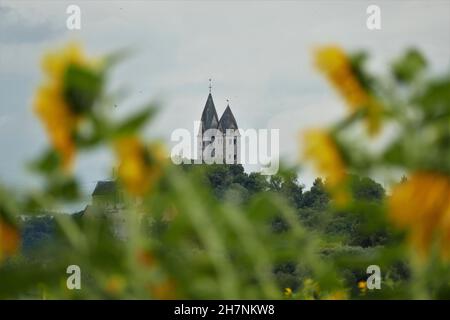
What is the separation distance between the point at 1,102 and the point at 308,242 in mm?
1404

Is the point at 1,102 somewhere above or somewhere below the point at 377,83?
above

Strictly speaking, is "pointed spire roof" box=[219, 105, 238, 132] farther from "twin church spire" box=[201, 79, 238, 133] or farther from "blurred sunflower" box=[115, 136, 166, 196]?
"blurred sunflower" box=[115, 136, 166, 196]

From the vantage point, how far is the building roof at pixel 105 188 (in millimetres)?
831

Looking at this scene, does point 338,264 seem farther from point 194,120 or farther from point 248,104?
point 248,104

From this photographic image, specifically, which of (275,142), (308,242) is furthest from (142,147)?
(275,142)

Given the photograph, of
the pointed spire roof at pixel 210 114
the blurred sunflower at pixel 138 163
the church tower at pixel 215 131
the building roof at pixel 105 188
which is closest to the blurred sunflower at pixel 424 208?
the blurred sunflower at pixel 138 163

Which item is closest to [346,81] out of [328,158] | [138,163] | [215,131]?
[328,158]

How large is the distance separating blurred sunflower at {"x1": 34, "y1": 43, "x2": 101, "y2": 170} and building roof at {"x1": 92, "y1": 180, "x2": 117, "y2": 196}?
0.66ft

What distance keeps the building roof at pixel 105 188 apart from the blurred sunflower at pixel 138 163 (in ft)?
0.58

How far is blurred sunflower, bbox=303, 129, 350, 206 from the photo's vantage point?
70 centimetres

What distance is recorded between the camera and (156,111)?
563 millimetres

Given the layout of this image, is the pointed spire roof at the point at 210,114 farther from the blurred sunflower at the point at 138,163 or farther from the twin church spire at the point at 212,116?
the blurred sunflower at the point at 138,163

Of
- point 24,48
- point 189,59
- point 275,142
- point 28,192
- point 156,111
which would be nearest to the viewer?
point 156,111

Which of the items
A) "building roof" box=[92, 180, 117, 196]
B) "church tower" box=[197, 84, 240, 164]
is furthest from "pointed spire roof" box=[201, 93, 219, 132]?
"building roof" box=[92, 180, 117, 196]
